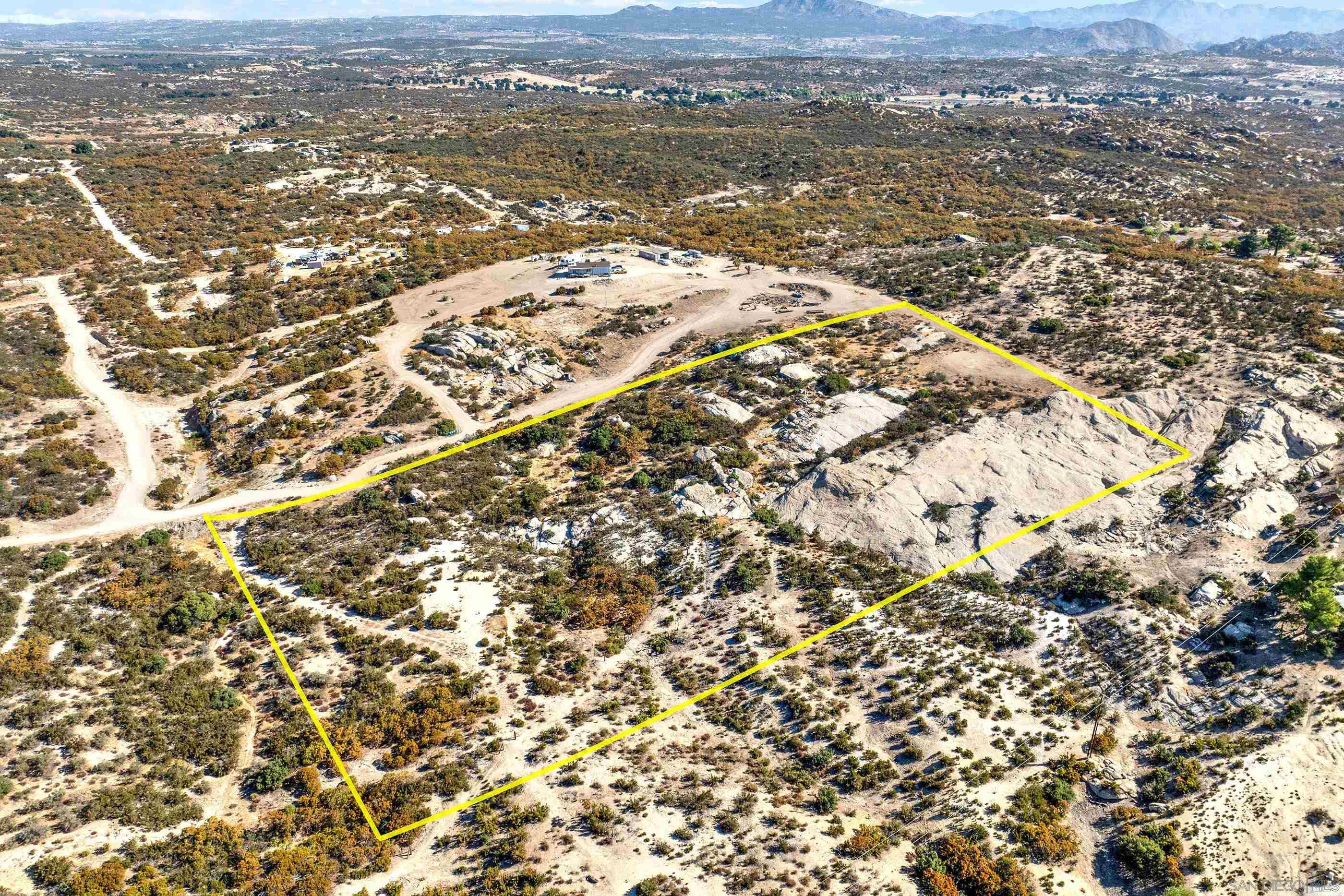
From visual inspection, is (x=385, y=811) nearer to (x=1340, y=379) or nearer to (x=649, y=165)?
(x=1340, y=379)

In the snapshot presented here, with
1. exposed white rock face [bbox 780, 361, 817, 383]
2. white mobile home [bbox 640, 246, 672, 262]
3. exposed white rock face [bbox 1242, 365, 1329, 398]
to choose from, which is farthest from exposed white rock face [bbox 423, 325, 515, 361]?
exposed white rock face [bbox 1242, 365, 1329, 398]

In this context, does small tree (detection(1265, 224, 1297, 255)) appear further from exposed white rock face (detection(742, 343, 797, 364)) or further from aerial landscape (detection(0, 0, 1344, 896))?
exposed white rock face (detection(742, 343, 797, 364))

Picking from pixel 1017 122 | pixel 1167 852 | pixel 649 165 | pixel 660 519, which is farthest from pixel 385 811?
pixel 1017 122

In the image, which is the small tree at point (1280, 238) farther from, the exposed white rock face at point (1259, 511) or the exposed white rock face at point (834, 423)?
the exposed white rock face at point (834, 423)

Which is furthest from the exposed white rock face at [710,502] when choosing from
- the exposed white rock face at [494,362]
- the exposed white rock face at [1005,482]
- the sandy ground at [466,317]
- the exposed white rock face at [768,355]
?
the exposed white rock face at [494,362]

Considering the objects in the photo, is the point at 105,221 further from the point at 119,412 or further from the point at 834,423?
the point at 834,423

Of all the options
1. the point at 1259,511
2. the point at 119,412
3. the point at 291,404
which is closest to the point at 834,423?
the point at 1259,511
